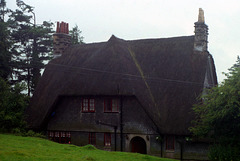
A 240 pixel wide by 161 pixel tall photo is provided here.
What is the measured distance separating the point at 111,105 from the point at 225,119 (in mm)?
10737

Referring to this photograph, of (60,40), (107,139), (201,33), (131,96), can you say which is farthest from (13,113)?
(201,33)

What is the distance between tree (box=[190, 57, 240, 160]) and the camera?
2297cm

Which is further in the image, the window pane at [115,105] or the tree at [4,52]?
the tree at [4,52]

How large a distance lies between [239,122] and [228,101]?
1592mm

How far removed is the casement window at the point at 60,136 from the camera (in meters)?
33.4

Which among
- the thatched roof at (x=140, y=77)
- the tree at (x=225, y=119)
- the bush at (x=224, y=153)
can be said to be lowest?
the bush at (x=224, y=153)

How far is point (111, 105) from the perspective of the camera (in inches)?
1233

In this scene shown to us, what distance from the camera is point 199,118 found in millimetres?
27781

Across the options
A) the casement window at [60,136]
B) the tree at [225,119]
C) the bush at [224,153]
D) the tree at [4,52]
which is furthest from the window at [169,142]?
the tree at [4,52]

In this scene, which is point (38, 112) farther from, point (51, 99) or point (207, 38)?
point (207, 38)

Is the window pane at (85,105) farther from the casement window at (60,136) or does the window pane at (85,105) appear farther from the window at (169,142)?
the window at (169,142)

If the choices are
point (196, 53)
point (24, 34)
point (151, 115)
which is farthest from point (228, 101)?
point (24, 34)

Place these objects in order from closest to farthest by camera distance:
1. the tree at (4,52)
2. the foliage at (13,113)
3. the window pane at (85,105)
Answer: the window pane at (85,105)
the foliage at (13,113)
the tree at (4,52)

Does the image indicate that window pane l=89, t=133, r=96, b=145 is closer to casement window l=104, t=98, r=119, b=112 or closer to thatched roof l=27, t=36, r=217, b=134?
casement window l=104, t=98, r=119, b=112
